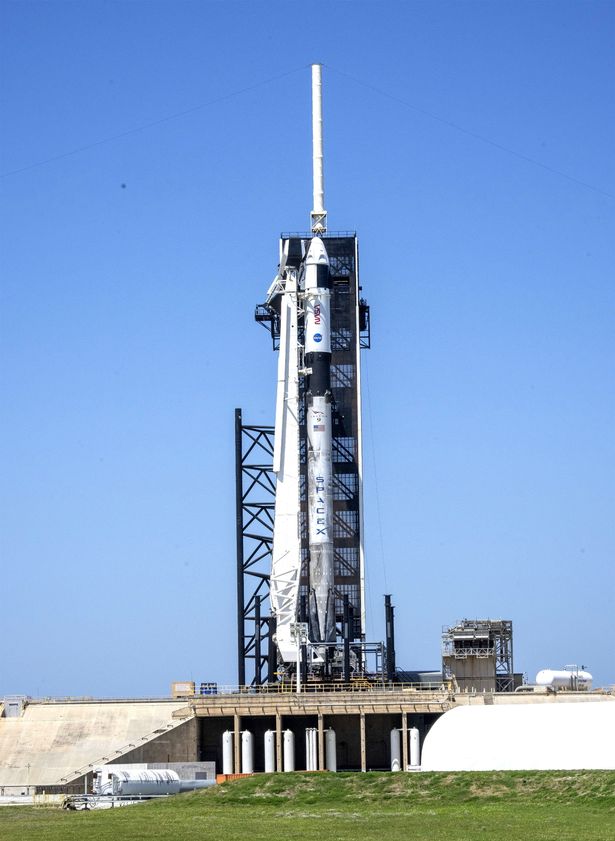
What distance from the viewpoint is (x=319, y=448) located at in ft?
331

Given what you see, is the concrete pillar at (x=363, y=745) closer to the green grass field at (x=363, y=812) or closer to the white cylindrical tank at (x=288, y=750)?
the white cylindrical tank at (x=288, y=750)

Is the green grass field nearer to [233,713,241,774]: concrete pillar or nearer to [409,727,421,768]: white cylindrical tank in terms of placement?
[233,713,241,774]: concrete pillar

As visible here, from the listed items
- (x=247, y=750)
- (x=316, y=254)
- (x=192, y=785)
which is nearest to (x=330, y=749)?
(x=247, y=750)

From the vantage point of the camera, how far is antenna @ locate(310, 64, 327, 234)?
107 m

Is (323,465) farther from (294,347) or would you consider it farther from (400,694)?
(400,694)

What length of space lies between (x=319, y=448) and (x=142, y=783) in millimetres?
35068

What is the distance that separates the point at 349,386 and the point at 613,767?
1967 inches

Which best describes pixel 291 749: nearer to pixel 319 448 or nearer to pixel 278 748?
pixel 278 748

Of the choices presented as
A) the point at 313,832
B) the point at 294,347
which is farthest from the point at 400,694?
the point at 313,832

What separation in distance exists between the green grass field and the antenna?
50646 millimetres

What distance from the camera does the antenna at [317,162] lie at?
4225 inches

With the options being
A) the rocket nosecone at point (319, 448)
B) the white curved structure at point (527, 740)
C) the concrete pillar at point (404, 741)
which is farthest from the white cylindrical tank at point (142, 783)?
the rocket nosecone at point (319, 448)

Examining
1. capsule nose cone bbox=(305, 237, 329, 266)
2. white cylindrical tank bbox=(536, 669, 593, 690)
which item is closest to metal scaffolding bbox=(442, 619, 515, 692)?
white cylindrical tank bbox=(536, 669, 593, 690)

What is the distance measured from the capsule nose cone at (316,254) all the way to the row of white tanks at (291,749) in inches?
1245
